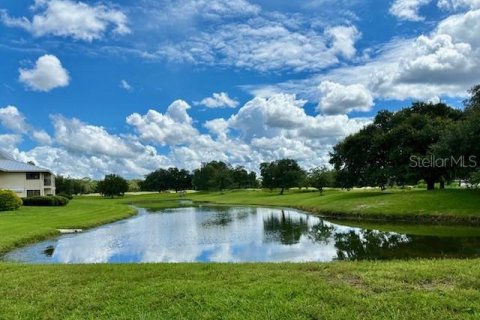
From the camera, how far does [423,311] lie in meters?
7.27

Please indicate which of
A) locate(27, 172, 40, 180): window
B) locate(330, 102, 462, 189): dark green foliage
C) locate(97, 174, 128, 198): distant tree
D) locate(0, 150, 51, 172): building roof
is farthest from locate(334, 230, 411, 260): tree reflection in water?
locate(97, 174, 128, 198): distant tree

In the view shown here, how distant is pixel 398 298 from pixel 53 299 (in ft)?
23.0

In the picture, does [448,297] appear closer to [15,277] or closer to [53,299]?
[53,299]

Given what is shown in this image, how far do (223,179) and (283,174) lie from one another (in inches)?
1603

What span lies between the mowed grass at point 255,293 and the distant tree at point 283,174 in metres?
82.5

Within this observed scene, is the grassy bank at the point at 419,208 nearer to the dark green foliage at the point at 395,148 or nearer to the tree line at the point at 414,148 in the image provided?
the tree line at the point at 414,148

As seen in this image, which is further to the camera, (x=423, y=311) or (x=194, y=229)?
(x=194, y=229)

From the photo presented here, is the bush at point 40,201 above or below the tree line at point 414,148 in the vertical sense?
below

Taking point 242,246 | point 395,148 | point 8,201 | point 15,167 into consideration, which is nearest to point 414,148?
point 395,148

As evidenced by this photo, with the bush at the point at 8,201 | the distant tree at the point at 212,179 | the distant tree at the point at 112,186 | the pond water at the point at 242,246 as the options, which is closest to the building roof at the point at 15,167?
the bush at the point at 8,201

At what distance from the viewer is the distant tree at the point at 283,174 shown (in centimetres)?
9362

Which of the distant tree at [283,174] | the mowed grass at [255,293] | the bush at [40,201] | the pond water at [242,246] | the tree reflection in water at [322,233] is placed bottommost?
the tree reflection in water at [322,233]

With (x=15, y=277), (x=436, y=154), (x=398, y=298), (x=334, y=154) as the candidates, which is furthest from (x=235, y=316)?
(x=334, y=154)

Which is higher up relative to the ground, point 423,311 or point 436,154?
point 436,154
